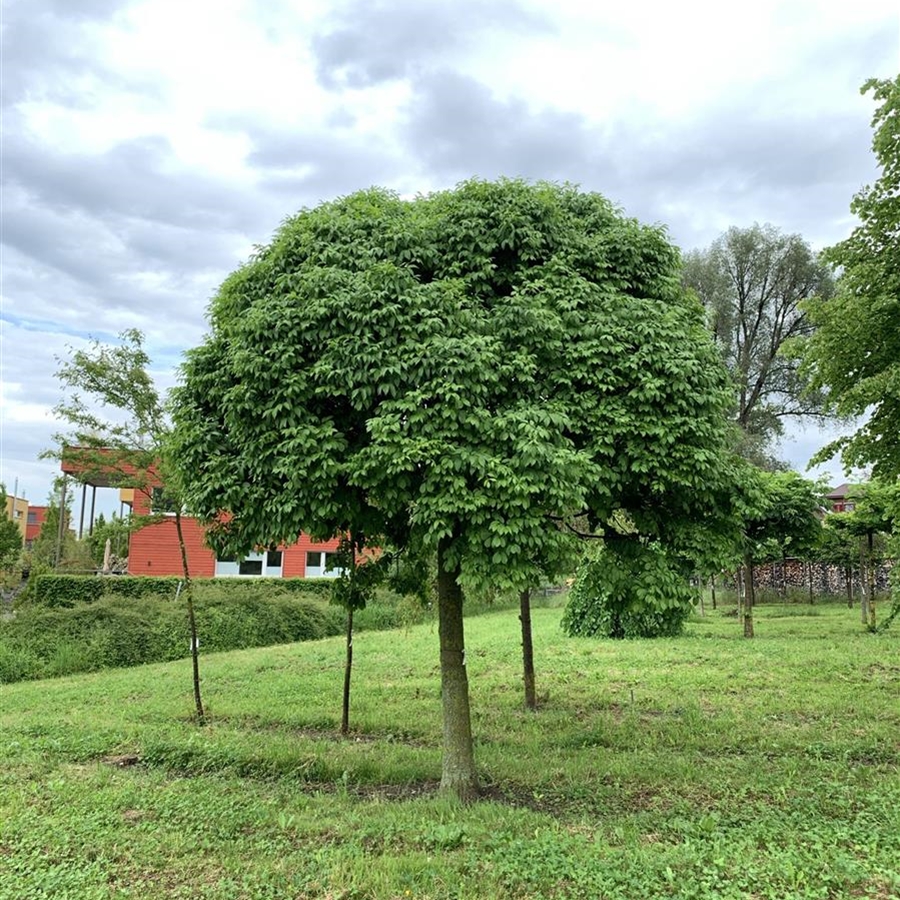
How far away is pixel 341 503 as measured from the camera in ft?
15.3

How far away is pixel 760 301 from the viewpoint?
86.5ft

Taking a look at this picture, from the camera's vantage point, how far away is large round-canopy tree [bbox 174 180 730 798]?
4.18 meters

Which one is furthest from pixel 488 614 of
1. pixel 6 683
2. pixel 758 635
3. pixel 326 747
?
pixel 326 747

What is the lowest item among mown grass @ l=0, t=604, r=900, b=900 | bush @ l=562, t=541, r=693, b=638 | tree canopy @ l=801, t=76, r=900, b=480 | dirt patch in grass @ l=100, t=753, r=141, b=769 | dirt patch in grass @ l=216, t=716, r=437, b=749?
dirt patch in grass @ l=216, t=716, r=437, b=749

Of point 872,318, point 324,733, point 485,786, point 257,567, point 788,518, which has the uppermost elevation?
point 872,318

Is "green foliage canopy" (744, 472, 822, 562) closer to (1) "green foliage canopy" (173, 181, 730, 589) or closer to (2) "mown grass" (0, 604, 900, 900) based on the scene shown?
(2) "mown grass" (0, 604, 900, 900)

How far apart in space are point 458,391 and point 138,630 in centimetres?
1203

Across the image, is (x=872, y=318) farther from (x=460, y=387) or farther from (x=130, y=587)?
(x=130, y=587)

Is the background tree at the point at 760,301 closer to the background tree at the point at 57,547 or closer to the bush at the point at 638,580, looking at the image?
the bush at the point at 638,580

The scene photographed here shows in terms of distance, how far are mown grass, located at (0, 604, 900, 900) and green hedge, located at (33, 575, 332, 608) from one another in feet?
17.9

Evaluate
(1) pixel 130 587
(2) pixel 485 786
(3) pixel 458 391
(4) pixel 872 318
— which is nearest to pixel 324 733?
(2) pixel 485 786

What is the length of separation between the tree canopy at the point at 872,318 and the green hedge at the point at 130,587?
11.3 metres

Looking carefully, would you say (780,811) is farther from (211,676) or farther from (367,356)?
(211,676)

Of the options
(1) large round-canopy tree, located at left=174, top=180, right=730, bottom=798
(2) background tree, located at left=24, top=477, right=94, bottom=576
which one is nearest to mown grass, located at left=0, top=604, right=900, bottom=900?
(1) large round-canopy tree, located at left=174, top=180, right=730, bottom=798
